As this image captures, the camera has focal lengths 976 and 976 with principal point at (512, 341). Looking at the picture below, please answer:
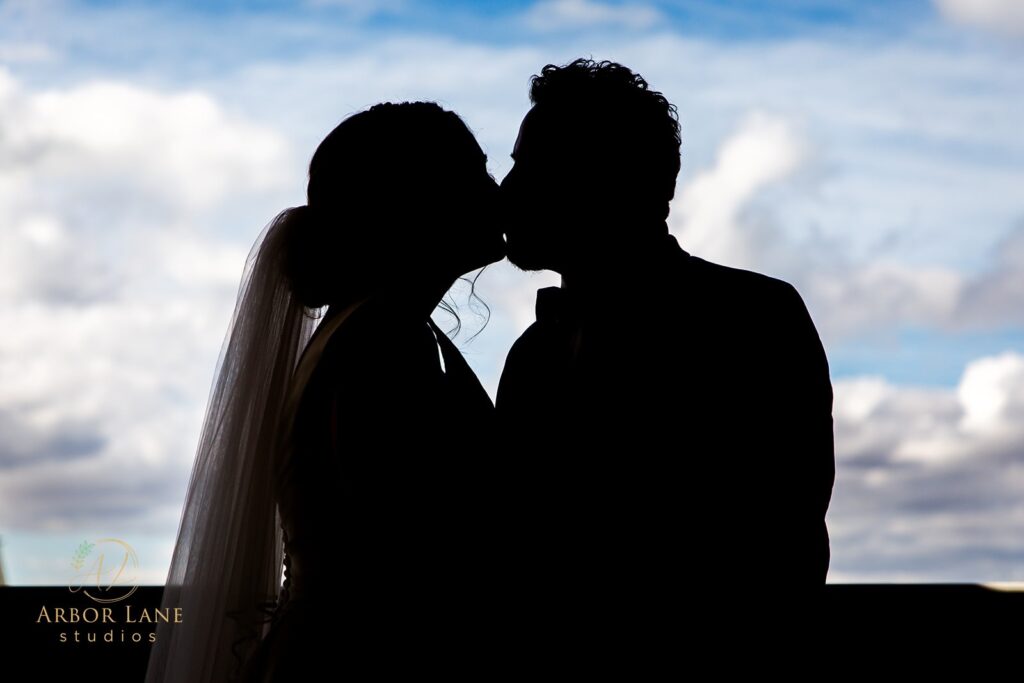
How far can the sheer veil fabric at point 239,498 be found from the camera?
223 centimetres

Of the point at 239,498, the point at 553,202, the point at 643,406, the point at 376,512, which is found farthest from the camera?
the point at 553,202

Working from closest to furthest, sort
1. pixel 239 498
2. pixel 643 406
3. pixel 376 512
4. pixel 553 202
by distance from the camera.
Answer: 1. pixel 376 512
2. pixel 239 498
3. pixel 643 406
4. pixel 553 202

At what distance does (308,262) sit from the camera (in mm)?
2271

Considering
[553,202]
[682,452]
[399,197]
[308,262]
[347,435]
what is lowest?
[347,435]

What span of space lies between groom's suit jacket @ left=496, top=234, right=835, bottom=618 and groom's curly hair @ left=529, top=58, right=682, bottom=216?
0.36 meters

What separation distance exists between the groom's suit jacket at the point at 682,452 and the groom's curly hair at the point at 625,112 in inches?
14.1

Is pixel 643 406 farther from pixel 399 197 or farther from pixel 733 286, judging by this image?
pixel 399 197

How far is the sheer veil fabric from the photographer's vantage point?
2230mm

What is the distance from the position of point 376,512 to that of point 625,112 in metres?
1.35

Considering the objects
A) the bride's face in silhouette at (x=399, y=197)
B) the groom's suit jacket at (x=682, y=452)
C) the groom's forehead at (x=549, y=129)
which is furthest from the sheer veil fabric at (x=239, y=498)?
the groom's forehead at (x=549, y=129)

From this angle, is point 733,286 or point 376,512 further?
point 733,286

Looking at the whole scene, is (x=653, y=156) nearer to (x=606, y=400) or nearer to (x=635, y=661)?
(x=606, y=400)

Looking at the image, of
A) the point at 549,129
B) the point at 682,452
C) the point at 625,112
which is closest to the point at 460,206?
the point at 549,129

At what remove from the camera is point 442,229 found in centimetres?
236
